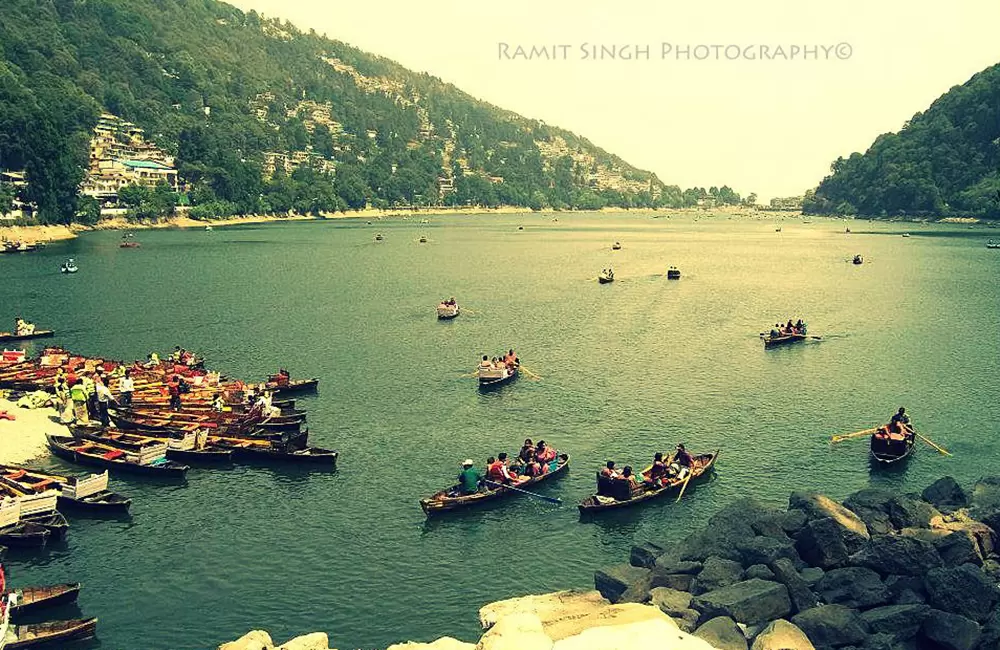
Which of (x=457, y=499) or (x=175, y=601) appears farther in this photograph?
(x=457, y=499)

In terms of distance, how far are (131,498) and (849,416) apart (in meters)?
43.5

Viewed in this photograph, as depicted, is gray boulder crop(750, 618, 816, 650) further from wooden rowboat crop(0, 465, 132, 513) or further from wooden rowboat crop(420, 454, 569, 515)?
wooden rowboat crop(0, 465, 132, 513)

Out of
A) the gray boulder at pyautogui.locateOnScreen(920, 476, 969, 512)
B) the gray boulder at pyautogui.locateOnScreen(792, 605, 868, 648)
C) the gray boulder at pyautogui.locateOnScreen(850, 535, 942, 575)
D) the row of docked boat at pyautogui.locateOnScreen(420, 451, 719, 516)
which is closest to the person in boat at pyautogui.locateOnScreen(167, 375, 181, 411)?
the row of docked boat at pyautogui.locateOnScreen(420, 451, 719, 516)

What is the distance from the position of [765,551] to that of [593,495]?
11.7 m

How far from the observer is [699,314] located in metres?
96.4

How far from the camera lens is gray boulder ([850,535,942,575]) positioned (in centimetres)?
2584

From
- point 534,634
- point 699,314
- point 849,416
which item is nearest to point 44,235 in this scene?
point 699,314

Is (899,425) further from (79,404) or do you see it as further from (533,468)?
(79,404)

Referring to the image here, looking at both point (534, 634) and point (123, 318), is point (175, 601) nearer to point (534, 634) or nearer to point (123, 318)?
point (534, 634)

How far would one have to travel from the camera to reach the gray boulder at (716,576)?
86.6 ft

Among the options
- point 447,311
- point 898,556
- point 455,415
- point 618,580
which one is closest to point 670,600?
point 618,580

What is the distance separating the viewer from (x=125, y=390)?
5122 cm

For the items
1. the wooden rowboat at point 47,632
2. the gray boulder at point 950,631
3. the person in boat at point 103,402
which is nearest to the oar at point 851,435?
the gray boulder at point 950,631

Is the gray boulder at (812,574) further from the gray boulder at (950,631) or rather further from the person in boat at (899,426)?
the person in boat at (899,426)
